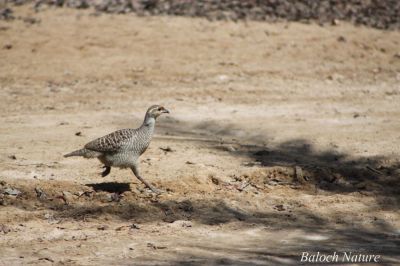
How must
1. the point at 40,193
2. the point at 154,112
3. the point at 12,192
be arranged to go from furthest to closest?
the point at 154,112, the point at 40,193, the point at 12,192

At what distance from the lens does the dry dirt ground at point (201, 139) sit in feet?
26.8

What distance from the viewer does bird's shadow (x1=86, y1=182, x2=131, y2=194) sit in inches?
367

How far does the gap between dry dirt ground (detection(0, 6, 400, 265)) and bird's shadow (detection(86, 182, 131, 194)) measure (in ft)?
0.08

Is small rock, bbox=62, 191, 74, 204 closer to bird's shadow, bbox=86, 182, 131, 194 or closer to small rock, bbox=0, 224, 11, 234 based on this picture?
bird's shadow, bbox=86, 182, 131, 194

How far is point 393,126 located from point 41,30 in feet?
24.1

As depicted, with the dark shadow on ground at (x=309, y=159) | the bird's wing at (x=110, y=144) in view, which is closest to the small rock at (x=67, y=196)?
the bird's wing at (x=110, y=144)

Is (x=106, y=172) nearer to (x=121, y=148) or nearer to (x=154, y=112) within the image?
(x=121, y=148)

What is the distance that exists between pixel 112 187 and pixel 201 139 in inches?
99.7

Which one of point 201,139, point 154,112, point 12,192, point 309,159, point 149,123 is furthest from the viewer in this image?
point 201,139

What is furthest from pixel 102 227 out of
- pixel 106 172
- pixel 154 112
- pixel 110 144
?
pixel 154 112

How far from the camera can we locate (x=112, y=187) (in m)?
9.46

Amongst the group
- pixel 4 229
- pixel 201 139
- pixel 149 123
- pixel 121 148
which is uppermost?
pixel 149 123

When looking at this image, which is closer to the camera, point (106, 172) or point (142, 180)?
point (142, 180)

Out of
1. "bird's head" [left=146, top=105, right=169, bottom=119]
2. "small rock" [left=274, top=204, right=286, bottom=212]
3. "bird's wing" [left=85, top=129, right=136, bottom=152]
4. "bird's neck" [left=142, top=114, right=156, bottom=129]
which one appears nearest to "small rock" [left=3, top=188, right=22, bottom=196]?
"bird's wing" [left=85, top=129, right=136, bottom=152]
